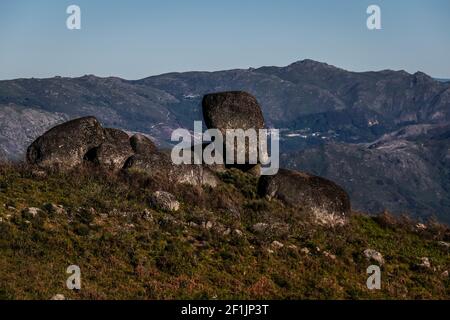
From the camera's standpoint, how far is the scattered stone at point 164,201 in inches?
1187

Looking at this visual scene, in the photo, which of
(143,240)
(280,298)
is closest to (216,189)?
(143,240)

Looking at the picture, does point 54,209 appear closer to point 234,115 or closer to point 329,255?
point 329,255

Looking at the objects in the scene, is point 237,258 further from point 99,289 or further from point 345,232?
point 345,232

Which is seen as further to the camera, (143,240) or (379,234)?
(379,234)

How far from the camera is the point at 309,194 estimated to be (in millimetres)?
35656

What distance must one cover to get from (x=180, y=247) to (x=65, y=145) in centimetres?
1468

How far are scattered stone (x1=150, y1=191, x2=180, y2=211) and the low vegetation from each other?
0.41 metres

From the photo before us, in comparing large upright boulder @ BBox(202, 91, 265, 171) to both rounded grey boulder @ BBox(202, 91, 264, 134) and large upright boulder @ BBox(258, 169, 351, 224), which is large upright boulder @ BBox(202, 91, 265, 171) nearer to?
rounded grey boulder @ BBox(202, 91, 264, 134)

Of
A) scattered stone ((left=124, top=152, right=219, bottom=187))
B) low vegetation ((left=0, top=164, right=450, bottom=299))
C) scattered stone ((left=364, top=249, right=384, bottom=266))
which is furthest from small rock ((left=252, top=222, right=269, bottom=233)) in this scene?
scattered stone ((left=124, top=152, right=219, bottom=187))

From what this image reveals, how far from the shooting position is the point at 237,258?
24766mm

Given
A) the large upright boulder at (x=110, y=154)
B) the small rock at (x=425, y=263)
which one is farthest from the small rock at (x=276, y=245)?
the large upright boulder at (x=110, y=154)

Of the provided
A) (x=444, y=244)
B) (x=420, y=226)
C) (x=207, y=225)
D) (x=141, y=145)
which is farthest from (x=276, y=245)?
(x=141, y=145)

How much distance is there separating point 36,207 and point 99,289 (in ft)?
26.6

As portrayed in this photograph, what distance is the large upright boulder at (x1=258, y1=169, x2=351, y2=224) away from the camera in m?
35.2
